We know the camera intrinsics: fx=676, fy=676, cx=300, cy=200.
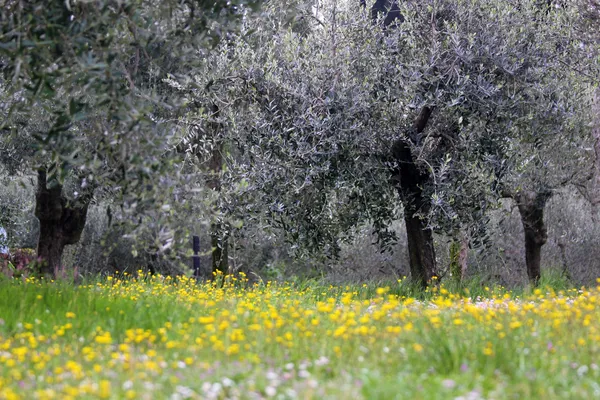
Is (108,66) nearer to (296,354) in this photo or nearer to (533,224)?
(296,354)

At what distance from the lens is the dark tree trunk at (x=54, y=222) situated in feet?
52.3

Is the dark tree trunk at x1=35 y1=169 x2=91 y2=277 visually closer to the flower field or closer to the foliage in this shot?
the foliage

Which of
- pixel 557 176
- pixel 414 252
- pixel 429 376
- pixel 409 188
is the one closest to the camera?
pixel 429 376

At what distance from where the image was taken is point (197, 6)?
712 centimetres

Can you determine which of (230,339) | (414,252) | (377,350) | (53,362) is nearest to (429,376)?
(377,350)

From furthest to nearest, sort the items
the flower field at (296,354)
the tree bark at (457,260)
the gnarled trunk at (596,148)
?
1. the gnarled trunk at (596,148)
2. the tree bark at (457,260)
3. the flower field at (296,354)

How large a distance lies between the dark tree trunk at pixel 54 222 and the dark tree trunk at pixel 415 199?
7908 mm

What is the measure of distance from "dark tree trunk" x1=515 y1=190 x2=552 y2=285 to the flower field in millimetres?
7611

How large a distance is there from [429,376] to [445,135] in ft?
22.4

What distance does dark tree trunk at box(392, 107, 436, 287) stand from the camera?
11.3m

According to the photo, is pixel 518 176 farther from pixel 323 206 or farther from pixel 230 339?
pixel 230 339

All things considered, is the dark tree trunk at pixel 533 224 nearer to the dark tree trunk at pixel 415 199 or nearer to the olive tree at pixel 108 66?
the dark tree trunk at pixel 415 199

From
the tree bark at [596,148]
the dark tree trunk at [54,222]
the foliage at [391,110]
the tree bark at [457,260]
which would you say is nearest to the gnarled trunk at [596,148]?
the tree bark at [596,148]

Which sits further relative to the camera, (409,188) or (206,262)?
(206,262)
